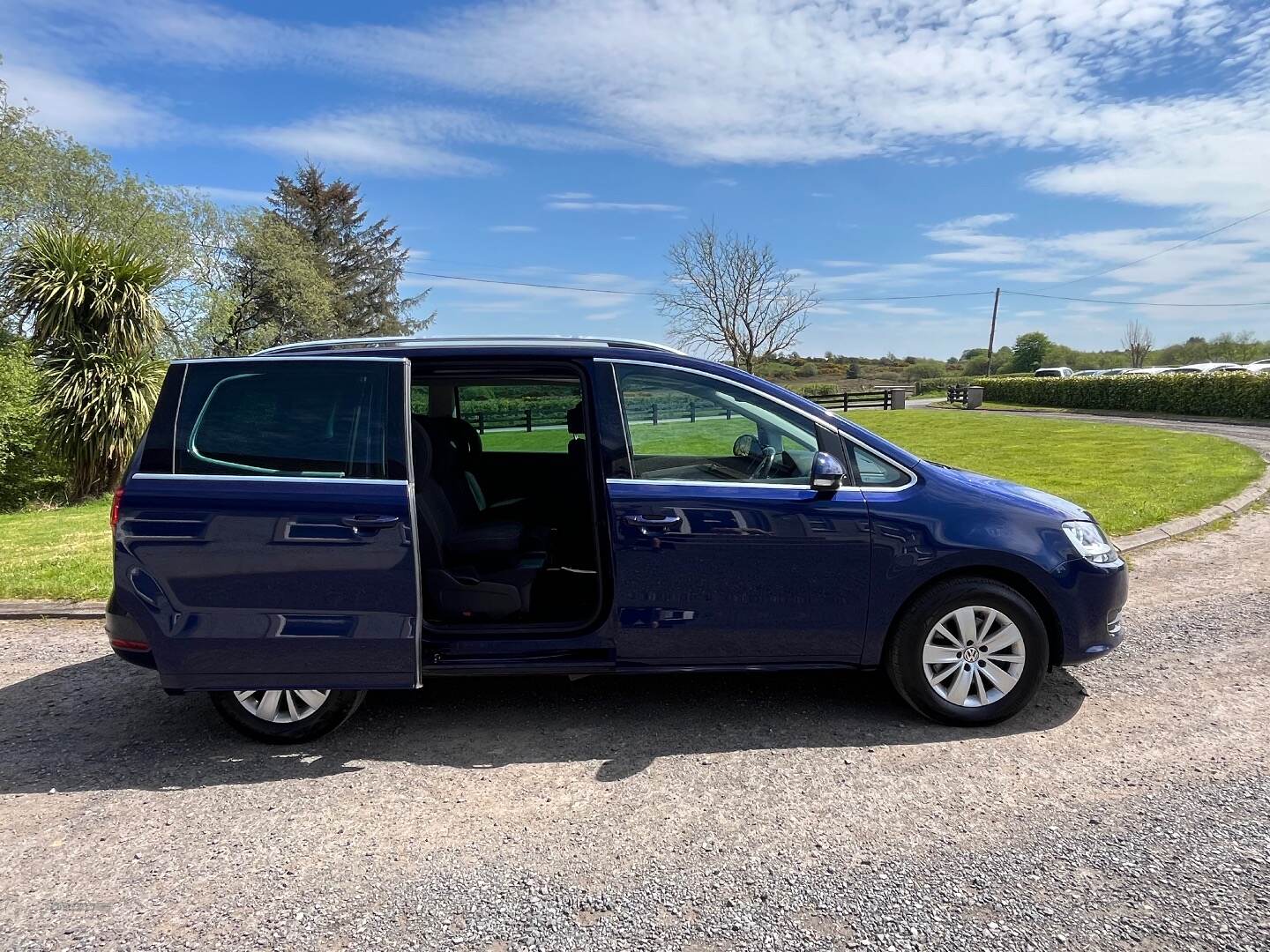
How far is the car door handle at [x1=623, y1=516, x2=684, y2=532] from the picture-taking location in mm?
3398

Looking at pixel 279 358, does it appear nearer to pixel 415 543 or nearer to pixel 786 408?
pixel 415 543

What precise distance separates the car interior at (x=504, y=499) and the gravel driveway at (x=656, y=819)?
553mm

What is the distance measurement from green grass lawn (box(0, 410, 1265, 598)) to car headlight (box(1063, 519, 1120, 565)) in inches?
64.8

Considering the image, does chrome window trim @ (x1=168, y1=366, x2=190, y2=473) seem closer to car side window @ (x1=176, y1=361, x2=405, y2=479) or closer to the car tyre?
car side window @ (x1=176, y1=361, x2=405, y2=479)

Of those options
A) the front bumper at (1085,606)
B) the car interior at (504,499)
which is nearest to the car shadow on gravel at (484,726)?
the front bumper at (1085,606)

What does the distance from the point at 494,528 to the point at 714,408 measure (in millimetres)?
1429

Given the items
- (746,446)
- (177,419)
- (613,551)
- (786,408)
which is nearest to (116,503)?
(177,419)

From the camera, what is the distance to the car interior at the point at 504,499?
3779 millimetres

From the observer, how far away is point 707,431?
3729mm

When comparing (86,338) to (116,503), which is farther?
(86,338)

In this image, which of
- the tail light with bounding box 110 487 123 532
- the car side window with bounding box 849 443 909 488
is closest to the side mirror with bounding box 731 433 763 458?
the car side window with bounding box 849 443 909 488

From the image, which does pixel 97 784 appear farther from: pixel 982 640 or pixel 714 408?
pixel 982 640

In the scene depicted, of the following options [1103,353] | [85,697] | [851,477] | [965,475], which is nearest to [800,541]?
[851,477]

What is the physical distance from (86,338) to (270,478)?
11588 millimetres
